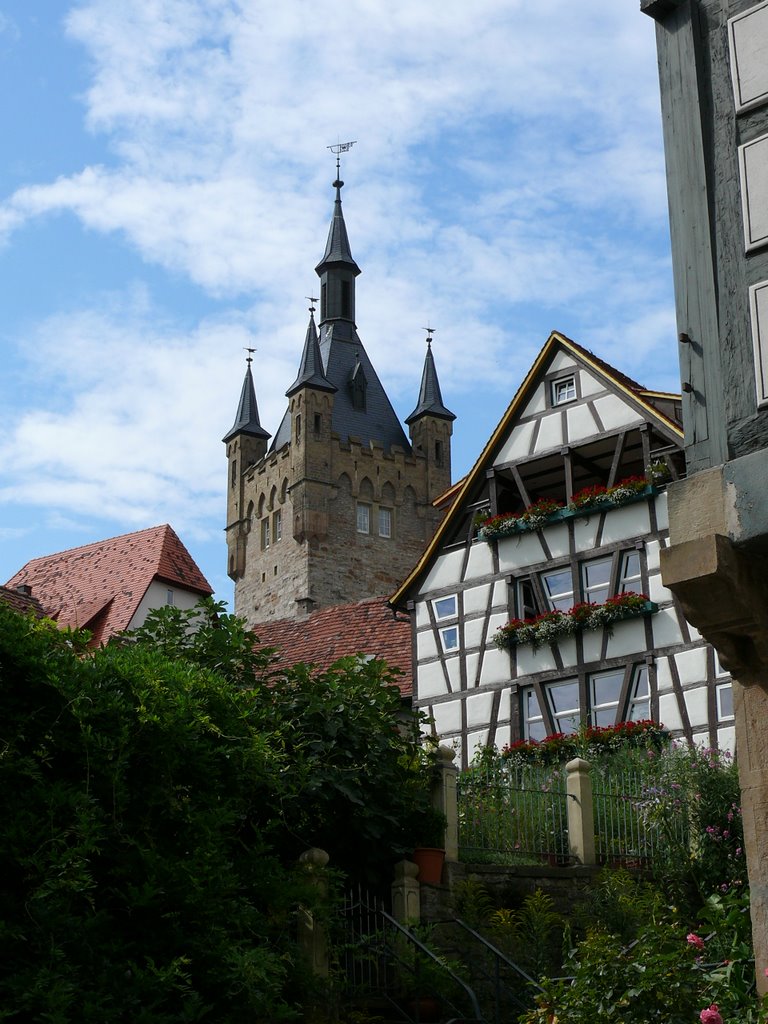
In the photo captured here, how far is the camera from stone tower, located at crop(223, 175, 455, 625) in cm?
5588

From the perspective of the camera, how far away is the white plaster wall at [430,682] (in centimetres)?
2391

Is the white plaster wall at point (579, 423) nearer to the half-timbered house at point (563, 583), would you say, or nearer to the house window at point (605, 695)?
the half-timbered house at point (563, 583)

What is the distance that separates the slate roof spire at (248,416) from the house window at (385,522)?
647cm

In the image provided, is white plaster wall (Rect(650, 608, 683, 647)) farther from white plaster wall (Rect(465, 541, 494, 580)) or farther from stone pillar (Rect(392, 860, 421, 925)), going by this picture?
stone pillar (Rect(392, 860, 421, 925))

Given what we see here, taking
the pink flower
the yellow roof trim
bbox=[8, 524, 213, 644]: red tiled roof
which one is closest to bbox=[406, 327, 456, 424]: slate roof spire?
bbox=[8, 524, 213, 644]: red tiled roof

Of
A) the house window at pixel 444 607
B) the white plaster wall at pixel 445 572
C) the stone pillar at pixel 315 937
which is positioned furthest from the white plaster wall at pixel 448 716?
the stone pillar at pixel 315 937

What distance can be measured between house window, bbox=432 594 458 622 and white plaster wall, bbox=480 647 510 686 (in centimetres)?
96

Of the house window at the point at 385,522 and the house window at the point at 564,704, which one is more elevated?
the house window at the point at 385,522

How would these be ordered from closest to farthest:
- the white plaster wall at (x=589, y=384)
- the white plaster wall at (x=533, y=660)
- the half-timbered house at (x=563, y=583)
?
the half-timbered house at (x=563, y=583) → the white plaster wall at (x=533, y=660) → the white plaster wall at (x=589, y=384)

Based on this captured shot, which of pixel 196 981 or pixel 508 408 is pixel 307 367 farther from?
pixel 196 981

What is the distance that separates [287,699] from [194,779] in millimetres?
2686

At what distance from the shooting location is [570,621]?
22094mm

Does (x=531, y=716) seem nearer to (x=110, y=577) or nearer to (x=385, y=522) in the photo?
(x=110, y=577)

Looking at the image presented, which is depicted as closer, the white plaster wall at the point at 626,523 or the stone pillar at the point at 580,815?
the stone pillar at the point at 580,815
